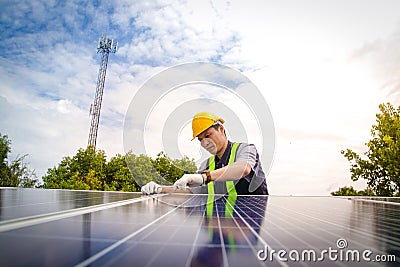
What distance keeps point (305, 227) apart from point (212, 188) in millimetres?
4111

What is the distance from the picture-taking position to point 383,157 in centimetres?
1412

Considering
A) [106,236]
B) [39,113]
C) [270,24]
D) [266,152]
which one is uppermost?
[270,24]

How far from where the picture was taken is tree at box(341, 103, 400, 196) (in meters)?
14.0

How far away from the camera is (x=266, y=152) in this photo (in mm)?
4688

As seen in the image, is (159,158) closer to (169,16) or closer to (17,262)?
(169,16)

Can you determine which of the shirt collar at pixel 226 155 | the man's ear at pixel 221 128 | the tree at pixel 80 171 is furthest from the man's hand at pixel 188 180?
the tree at pixel 80 171

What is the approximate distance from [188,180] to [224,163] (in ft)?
5.64

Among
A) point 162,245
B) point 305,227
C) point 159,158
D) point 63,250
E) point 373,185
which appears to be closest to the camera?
point 63,250

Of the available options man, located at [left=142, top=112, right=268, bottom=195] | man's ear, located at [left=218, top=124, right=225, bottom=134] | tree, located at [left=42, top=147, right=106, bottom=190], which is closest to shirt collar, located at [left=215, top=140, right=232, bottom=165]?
man, located at [left=142, top=112, right=268, bottom=195]

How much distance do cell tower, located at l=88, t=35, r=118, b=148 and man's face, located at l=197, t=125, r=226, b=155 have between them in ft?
57.6

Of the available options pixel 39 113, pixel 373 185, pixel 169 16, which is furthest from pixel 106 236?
pixel 39 113

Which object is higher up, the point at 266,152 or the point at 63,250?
the point at 266,152

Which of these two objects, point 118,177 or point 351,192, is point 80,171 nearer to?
point 118,177

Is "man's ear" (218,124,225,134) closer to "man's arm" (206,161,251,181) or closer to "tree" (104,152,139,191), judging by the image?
"man's arm" (206,161,251,181)
